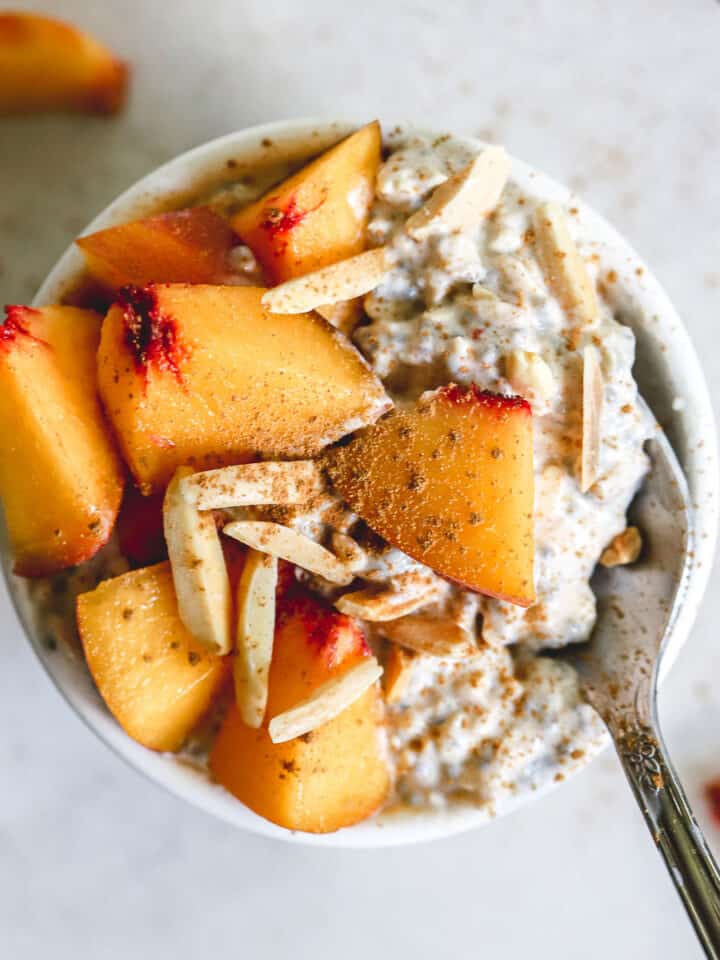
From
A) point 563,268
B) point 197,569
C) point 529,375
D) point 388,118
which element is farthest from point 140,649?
point 388,118

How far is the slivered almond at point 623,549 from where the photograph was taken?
99 cm

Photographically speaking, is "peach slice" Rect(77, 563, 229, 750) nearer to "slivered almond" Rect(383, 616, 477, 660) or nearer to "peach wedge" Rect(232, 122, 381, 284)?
"slivered almond" Rect(383, 616, 477, 660)

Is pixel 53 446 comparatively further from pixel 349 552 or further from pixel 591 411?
pixel 591 411

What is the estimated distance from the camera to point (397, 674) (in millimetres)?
959

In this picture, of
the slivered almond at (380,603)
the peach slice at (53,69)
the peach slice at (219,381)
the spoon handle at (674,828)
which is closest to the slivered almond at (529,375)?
the peach slice at (219,381)

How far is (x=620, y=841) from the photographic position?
1290 millimetres

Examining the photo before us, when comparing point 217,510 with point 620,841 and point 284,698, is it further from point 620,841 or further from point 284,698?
point 620,841

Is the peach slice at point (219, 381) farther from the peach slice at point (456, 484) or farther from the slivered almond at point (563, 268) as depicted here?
the slivered almond at point (563, 268)

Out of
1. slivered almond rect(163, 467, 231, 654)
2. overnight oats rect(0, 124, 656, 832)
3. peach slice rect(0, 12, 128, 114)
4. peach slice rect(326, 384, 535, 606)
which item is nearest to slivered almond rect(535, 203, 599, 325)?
overnight oats rect(0, 124, 656, 832)

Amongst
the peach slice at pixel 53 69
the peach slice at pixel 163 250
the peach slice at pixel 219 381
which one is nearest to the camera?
the peach slice at pixel 219 381

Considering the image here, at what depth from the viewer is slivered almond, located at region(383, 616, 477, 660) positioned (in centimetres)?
92

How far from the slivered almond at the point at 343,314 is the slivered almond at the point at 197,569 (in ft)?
0.70

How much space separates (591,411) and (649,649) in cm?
29

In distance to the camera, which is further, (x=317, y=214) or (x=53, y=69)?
(x=53, y=69)
